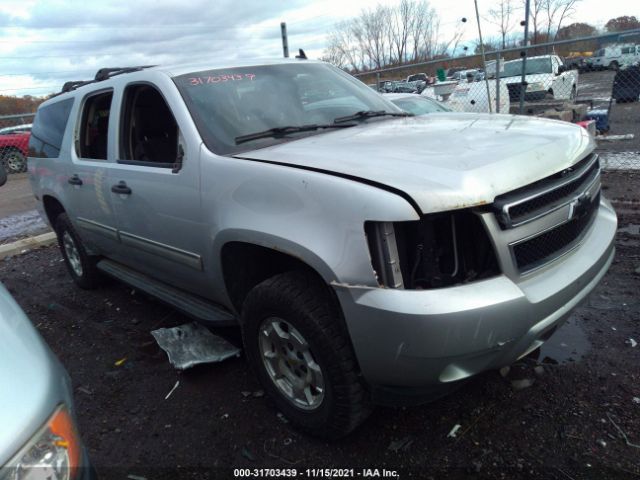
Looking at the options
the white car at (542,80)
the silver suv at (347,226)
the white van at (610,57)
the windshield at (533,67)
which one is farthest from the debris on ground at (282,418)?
the white van at (610,57)

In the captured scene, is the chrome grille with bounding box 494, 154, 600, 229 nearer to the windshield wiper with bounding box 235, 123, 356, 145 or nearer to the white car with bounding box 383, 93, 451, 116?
the windshield wiper with bounding box 235, 123, 356, 145

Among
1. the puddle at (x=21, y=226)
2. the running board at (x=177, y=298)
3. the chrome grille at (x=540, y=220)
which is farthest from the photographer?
the puddle at (x=21, y=226)

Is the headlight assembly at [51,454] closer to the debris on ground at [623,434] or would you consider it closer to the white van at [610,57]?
the debris on ground at [623,434]

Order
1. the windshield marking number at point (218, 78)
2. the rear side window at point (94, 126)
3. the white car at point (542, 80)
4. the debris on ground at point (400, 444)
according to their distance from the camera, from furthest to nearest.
Answer: the white car at point (542, 80)
the rear side window at point (94, 126)
the windshield marking number at point (218, 78)
the debris on ground at point (400, 444)

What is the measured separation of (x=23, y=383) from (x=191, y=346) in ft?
7.05

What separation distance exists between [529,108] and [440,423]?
10.5 meters

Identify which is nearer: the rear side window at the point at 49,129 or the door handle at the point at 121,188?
the door handle at the point at 121,188

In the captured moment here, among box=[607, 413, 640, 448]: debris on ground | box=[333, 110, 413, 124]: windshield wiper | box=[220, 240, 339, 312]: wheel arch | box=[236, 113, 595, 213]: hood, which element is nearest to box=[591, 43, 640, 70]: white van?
box=[333, 110, 413, 124]: windshield wiper

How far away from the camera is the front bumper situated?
6.25ft

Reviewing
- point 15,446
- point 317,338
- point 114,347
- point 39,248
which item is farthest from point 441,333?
point 39,248

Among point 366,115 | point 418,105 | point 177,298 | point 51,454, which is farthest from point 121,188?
point 418,105

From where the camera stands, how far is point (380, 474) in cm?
234

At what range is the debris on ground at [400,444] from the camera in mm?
2466

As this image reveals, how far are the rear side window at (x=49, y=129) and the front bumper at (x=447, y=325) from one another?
357 centimetres
